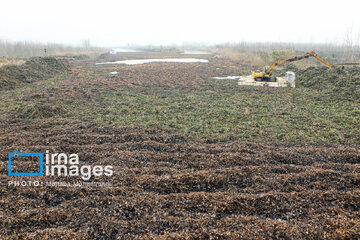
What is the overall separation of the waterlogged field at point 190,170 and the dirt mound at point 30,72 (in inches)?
212

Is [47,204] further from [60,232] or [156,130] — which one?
[156,130]

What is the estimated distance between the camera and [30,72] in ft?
65.5

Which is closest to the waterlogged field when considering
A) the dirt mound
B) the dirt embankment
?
the dirt embankment

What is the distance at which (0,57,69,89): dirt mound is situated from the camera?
55.9 feet

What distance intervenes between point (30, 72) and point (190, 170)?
20576 mm

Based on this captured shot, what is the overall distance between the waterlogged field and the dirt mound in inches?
212

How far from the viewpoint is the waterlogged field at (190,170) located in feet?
13.8

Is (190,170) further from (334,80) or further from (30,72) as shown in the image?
(30,72)

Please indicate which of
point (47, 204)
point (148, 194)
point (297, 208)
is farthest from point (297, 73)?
point (47, 204)

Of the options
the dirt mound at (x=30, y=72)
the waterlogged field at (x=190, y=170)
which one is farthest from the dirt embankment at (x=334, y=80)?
the dirt mound at (x=30, y=72)

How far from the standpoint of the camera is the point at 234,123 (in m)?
9.88

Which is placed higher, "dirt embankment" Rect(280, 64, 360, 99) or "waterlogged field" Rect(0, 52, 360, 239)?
"dirt embankment" Rect(280, 64, 360, 99)

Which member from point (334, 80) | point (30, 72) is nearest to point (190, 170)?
point (334, 80)

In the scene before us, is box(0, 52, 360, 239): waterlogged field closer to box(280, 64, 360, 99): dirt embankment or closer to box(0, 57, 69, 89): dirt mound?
box(280, 64, 360, 99): dirt embankment
